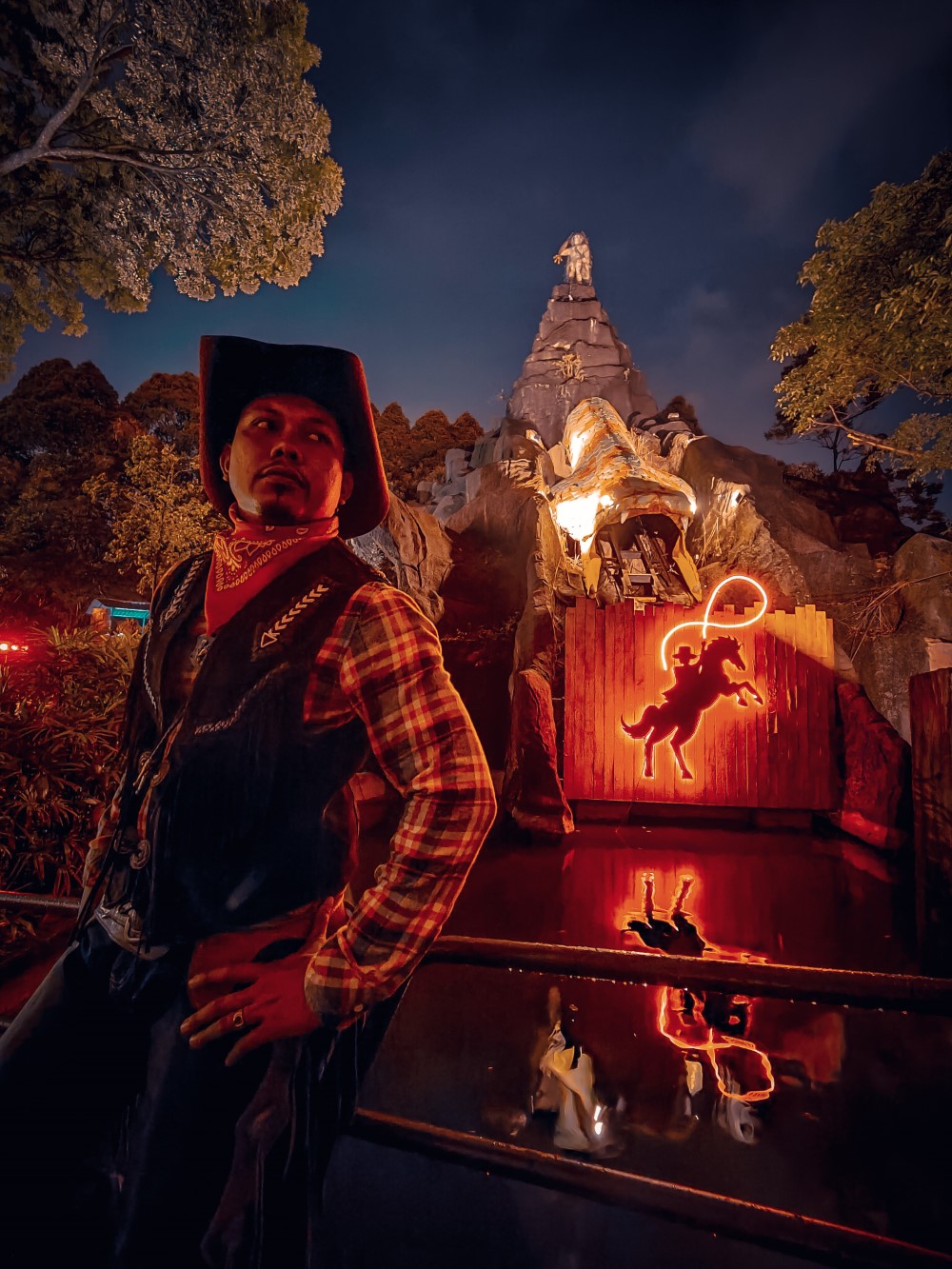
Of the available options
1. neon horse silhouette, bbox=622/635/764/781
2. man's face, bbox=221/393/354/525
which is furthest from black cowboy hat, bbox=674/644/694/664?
man's face, bbox=221/393/354/525

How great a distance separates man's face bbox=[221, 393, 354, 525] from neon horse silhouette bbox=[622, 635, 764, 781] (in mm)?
8475

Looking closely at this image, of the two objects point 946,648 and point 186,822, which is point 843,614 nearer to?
point 946,648

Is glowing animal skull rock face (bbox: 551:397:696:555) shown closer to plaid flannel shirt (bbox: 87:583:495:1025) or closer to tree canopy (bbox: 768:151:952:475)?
tree canopy (bbox: 768:151:952:475)

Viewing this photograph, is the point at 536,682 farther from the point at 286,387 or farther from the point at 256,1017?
the point at 256,1017

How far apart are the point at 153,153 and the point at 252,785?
36.2 ft

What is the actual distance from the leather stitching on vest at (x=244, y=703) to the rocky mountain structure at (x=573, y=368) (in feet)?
90.6

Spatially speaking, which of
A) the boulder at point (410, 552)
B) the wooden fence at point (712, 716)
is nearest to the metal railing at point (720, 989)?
the wooden fence at point (712, 716)

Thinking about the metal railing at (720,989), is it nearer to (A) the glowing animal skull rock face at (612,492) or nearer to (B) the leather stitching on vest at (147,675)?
(B) the leather stitching on vest at (147,675)

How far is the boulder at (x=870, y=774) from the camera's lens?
820 cm

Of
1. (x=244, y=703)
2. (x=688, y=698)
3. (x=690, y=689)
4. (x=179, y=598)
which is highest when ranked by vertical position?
(x=179, y=598)

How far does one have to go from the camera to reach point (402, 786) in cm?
141

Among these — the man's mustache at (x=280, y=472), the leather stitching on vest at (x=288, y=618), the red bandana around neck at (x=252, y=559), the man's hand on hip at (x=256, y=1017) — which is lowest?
the man's hand on hip at (x=256, y=1017)

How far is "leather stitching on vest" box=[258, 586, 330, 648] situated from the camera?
58.0 inches

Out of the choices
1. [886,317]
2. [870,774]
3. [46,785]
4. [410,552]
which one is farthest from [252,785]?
[410,552]
